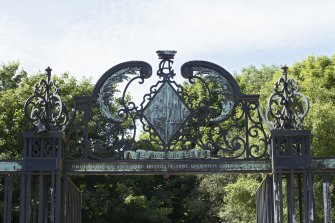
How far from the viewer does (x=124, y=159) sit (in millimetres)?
12664

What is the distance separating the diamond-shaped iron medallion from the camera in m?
13.0

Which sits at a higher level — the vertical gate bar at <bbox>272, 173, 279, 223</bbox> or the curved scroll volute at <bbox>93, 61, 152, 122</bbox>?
the curved scroll volute at <bbox>93, 61, 152, 122</bbox>

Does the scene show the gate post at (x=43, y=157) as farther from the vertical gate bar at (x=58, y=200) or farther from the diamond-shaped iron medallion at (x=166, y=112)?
the diamond-shaped iron medallion at (x=166, y=112)

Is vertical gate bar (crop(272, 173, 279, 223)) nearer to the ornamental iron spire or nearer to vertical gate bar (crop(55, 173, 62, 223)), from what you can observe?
the ornamental iron spire

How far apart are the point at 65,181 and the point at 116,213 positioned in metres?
15.6

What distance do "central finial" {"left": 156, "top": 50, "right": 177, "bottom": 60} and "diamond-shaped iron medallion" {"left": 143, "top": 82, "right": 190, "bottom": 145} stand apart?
519 millimetres

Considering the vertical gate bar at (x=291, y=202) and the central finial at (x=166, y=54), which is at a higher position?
the central finial at (x=166, y=54)

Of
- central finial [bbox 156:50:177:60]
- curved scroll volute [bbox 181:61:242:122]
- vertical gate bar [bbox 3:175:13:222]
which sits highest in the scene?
central finial [bbox 156:50:177:60]

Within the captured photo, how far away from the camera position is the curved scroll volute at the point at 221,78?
12.9m

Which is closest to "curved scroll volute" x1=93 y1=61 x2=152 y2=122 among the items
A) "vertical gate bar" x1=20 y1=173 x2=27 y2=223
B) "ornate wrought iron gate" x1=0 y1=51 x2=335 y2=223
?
"ornate wrought iron gate" x1=0 y1=51 x2=335 y2=223

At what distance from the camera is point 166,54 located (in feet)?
42.4

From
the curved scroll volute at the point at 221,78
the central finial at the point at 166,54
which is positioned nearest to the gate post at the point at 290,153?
the curved scroll volute at the point at 221,78

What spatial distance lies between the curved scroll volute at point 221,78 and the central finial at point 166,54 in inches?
12.2

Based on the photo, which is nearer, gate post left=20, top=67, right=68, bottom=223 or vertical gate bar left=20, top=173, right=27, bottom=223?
vertical gate bar left=20, top=173, right=27, bottom=223
